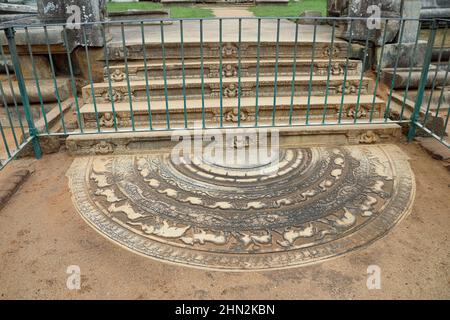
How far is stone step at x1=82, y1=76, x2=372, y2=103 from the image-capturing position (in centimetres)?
411

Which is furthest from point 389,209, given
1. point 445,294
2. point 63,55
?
point 63,55

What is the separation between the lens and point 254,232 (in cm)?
246

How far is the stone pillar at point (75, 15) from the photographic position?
4395 mm

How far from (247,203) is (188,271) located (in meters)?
0.84

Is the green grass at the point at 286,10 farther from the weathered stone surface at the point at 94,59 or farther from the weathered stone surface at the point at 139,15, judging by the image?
the weathered stone surface at the point at 94,59

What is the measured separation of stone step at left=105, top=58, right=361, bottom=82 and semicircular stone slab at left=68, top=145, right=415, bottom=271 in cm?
Result: 128

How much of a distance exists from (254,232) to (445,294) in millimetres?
1157

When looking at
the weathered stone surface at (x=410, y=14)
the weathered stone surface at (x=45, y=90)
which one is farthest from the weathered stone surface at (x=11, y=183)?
the weathered stone surface at (x=410, y=14)

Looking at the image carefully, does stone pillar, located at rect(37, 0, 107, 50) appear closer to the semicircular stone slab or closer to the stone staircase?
the stone staircase

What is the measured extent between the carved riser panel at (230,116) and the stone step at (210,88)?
341 mm

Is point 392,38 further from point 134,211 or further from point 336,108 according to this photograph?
point 134,211

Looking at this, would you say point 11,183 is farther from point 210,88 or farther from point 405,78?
point 405,78

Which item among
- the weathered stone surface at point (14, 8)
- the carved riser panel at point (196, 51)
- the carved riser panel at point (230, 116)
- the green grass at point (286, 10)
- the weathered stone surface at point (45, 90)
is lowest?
the carved riser panel at point (230, 116)

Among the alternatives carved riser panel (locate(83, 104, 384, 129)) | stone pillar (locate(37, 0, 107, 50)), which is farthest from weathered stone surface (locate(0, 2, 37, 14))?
carved riser panel (locate(83, 104, 384, 129))
